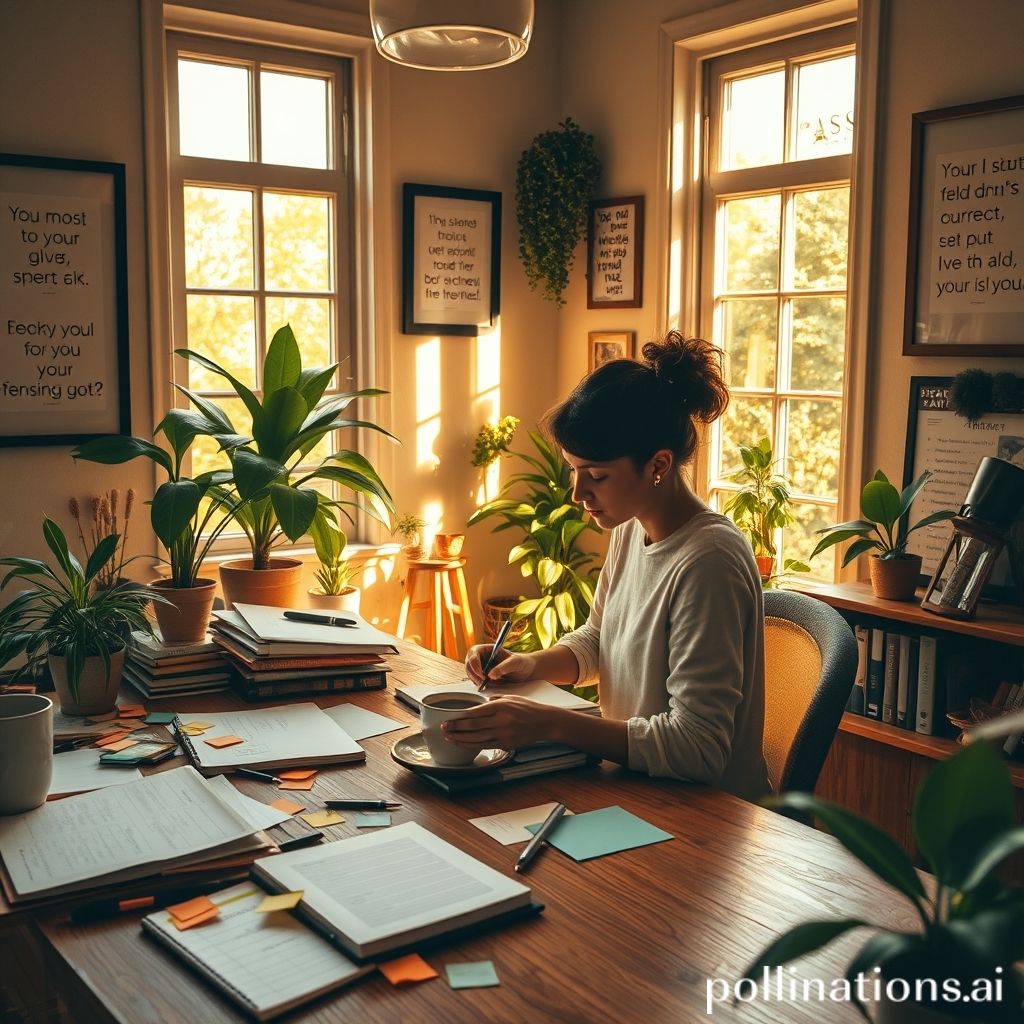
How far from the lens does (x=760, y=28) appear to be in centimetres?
357

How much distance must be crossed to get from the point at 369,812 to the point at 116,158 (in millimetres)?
2599

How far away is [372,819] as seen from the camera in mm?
1501

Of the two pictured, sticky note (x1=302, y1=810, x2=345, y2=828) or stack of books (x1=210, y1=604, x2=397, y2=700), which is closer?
sticky note (x1=302, y1=810, x2=345, y2=828)

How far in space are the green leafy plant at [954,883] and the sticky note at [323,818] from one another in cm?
82

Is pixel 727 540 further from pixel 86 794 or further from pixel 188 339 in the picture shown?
pixel 188 339

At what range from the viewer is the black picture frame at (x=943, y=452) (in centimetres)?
288

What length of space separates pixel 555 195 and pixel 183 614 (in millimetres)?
2500

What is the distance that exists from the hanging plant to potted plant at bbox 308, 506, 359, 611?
144 centimetres

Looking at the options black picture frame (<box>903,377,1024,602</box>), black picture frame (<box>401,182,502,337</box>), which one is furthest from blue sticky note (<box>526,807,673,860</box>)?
black picture frame (<box>401,182,502,337</box>)

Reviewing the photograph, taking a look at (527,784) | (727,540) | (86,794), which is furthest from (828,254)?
(86,794)

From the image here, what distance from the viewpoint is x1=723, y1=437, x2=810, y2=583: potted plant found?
11.2 ft

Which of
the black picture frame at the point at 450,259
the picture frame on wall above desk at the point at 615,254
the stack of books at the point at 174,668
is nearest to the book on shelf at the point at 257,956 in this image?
the stack of books at the point at 174,668

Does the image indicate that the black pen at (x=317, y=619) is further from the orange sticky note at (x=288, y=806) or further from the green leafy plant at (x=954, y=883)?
the green leafy plant at (x=954, y=883)

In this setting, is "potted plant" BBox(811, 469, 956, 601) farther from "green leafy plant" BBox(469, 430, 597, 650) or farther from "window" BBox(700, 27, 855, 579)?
"green leafy plant" BBox(469, 430, 597, 650)
